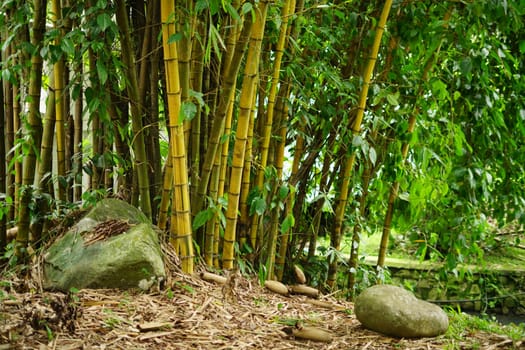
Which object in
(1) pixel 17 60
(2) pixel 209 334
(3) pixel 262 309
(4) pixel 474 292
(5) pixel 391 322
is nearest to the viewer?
(2) pixel 209 334

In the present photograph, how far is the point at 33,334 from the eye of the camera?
5.19ft

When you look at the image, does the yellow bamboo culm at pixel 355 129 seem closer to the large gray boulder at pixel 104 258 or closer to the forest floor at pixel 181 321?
the forest floor at pixel 181 321

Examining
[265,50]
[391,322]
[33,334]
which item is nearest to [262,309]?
[391,322]

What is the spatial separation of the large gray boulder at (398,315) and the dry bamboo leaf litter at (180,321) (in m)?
0.03

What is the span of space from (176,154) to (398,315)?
40.1 inches

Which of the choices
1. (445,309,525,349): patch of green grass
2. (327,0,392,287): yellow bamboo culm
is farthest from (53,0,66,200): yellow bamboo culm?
(445,309,525,349): patch of green grass

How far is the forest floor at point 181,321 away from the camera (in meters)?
1.64

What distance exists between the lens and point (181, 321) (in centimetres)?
192

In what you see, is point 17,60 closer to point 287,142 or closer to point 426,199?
point 287,142

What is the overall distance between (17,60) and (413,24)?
1862mm

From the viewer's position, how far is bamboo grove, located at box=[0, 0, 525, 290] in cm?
218

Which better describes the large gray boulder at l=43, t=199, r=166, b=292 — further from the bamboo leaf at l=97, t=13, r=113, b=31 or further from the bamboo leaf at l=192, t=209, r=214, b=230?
the bamboo leaf at l=97, t=13, r=113, b=31

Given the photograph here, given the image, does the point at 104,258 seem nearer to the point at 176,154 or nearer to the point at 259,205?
the point at 176,154

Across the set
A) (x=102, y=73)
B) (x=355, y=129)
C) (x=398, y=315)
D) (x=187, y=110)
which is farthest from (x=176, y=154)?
(x=398, y=315)
